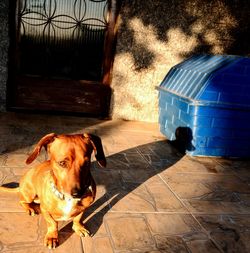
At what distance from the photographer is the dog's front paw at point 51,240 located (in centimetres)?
275

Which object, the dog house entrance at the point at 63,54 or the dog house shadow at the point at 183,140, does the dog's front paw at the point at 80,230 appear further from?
the dog house entrance at the point at 63,54

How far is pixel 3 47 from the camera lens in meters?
6.58

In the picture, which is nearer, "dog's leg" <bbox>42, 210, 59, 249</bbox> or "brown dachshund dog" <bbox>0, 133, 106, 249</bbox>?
"brown dachshund dog" <bbox>0, 133, 106, 249</bbox>

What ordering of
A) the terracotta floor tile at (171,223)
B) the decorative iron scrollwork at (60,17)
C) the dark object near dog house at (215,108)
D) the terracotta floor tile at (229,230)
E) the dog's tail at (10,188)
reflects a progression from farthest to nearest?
the decorative iron scrollwork at (60,17), the dark object near dog house at (215,108), the dog's tail at (10,188), the terracotta floor tile at (171,223), the terracotta floor tile at (229,230)

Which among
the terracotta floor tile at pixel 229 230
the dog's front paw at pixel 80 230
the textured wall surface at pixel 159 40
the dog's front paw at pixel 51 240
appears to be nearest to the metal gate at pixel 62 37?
the textured wall surface at pixel 159 40

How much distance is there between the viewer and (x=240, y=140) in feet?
17.9

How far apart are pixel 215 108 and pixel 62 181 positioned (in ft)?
10.7

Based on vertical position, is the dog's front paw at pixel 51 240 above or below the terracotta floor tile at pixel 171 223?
above

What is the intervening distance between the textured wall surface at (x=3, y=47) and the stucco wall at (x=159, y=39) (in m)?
→ 2.20

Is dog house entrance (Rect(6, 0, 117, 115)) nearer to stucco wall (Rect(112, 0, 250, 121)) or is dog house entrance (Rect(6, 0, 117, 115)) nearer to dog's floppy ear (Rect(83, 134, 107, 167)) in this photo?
stucco wall (Rect(112, 0, 250, 121))

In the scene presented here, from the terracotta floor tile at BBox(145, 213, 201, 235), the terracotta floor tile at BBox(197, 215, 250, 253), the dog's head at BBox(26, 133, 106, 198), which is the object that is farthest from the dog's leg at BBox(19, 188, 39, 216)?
the terracotta floor tile at BBox(197, 215, 250, 253)

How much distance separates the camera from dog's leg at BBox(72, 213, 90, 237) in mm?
2977

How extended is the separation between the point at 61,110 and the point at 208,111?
326cm

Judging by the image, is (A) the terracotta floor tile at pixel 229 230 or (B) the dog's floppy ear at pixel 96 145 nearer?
(B) the dog's floppy ear at pixel 96 145
